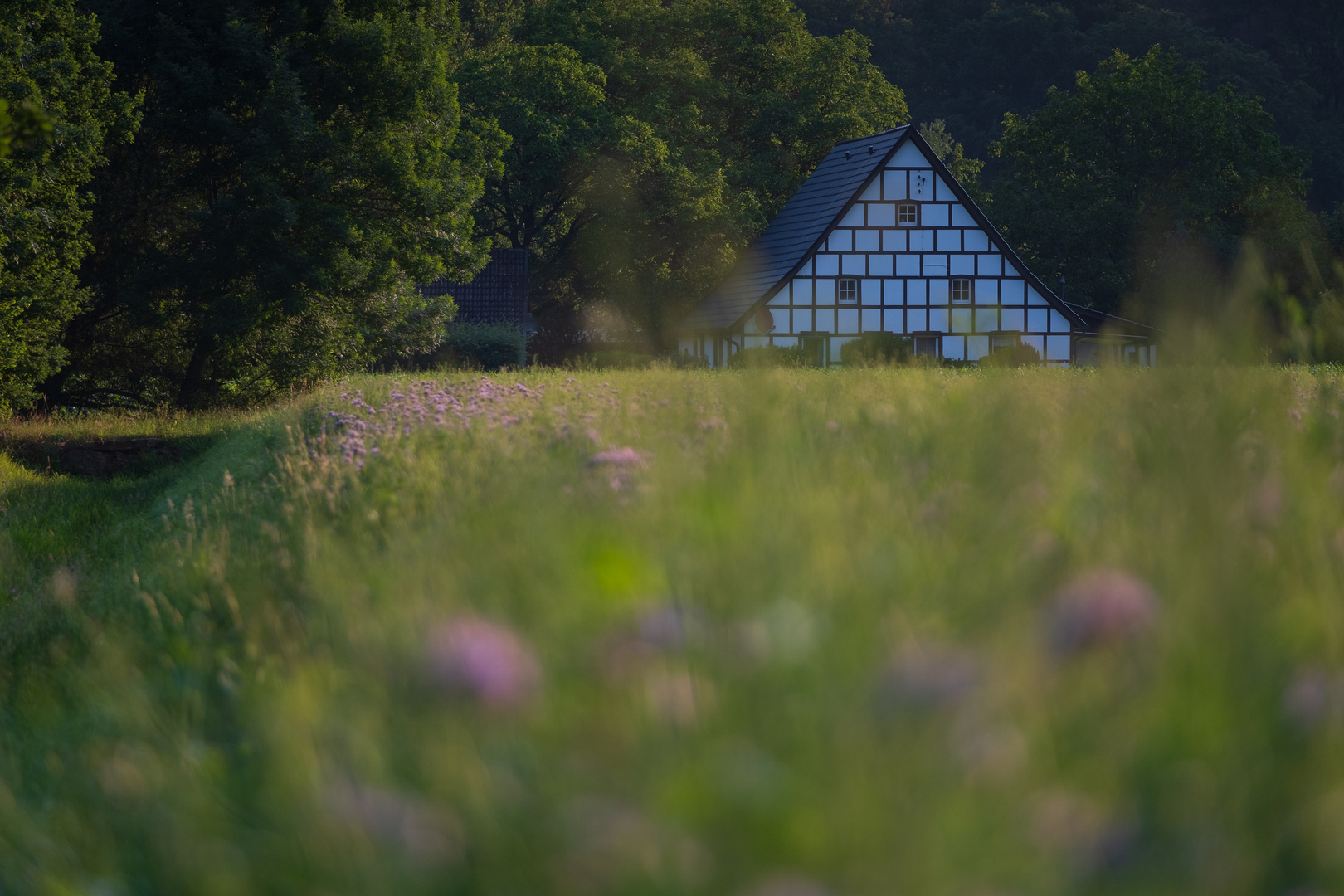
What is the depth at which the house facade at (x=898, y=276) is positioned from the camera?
110 ft

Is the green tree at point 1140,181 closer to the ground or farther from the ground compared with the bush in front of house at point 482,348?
farther from the ground

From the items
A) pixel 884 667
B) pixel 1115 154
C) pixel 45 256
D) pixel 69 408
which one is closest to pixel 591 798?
pixel 884 667

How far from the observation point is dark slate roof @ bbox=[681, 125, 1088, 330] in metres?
33.2

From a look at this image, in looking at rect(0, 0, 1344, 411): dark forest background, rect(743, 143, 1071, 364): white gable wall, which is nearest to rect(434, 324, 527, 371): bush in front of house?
rect(0, 0, 1344, 411): dark forest background

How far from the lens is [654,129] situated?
37.0 meters

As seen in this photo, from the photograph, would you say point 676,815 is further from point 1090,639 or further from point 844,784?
point 1090,639

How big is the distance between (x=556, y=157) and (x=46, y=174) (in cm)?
2195

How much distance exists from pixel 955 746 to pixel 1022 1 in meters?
67.7

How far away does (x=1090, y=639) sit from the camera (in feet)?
6.23

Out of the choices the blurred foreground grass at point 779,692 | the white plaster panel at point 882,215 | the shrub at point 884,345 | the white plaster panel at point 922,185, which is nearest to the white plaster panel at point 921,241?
the white plaster panel at point 882,215

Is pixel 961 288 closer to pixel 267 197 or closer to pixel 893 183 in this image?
pixel 893 183

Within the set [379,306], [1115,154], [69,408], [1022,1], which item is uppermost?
[1022,1]

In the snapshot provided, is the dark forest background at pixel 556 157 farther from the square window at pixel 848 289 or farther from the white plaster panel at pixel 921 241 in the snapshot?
the white plaster panel at pixel 921 241

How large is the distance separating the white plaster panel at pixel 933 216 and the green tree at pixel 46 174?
22.4m
